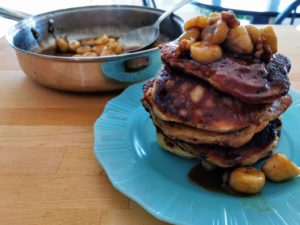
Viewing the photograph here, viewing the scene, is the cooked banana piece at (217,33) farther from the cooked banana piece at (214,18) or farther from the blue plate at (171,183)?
the blue plate at (171,183)

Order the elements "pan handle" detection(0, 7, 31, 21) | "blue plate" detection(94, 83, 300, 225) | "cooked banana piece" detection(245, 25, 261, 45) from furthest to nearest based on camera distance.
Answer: "pan handle" detection(0, 7, 31, 21), "cooked banana piece" detection(245, 25, 261, 45), "blue plate" detection(94, 83, 300, 225)

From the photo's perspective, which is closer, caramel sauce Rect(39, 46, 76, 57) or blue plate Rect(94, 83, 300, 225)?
blue plate Rect(94, 83, 300, 225)

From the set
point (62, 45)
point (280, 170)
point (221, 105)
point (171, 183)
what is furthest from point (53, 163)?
point (62, 45)

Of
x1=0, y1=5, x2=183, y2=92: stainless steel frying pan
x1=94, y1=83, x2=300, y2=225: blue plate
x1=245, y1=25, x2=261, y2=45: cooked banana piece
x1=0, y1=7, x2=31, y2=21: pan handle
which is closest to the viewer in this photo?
x1=94, y1=83, x2=300, y2=225: blue plate

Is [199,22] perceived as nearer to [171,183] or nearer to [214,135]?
[214,135]

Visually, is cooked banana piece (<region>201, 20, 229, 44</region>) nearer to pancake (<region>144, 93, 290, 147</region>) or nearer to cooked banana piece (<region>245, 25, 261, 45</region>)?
cooked banana piece (<region>245, 25, 261, 45</region>)

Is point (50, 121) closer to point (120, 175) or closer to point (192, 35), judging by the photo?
point (120, 175)

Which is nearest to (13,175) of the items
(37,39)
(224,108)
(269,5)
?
(224,108)

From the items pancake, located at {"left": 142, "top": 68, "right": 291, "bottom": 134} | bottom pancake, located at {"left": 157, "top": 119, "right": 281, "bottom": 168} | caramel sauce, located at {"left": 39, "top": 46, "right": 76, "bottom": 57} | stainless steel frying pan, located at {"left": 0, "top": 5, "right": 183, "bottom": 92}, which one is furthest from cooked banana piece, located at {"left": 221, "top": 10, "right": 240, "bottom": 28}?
caramel sauce, located at {"left": 39, "top": 46, "right": 76, "bottom": 57}
